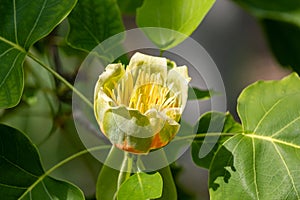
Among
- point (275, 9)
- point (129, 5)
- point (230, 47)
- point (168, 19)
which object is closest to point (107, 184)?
point (168, 19)

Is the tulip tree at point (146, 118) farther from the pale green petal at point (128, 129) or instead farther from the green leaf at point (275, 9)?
the green leaf at point (275, 9)

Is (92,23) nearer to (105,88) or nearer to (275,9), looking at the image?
(105,88)

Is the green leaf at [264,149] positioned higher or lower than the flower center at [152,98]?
lower

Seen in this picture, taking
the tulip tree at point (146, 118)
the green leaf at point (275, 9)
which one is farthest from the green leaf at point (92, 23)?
the green leaf at point (275, 9)

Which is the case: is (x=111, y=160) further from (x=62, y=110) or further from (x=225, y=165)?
(x=62, y=110)

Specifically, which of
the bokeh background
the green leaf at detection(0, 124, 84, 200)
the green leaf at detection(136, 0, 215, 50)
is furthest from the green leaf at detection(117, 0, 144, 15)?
the bokeh background

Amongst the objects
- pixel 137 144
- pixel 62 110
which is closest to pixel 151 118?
pixel 137 144

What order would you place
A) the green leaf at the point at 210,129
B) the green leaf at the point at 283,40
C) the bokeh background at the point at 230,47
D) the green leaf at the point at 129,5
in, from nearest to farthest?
the green leaf at the point at 210,129
the green leaf at the point at 129,5
the green leaf at the point at 283,40
the bokeh background at the point at 230,47

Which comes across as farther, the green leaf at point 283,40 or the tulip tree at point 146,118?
the green leaf at point 283,40
